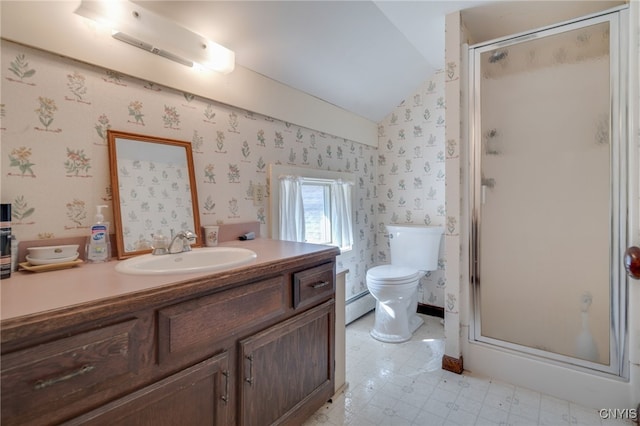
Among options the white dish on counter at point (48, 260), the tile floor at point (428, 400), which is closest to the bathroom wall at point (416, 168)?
the tile floor at point (428, 400)

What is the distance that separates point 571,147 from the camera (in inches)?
67.1

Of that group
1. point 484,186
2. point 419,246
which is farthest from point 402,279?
point 484,186

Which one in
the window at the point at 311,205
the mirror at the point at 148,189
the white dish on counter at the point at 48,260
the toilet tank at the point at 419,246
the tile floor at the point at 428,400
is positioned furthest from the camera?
the toilet tank at the point at 419,246

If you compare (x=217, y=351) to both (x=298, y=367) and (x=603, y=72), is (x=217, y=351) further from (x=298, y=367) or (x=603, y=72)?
(x=603, y=72)

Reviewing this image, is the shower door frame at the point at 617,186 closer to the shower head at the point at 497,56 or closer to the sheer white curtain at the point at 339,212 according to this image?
the shower head at the point at 497,56

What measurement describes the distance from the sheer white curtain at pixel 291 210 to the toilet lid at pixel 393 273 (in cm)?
64

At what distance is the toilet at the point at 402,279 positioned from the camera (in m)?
2.34

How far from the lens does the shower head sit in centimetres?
187

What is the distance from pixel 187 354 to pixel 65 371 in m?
0.31

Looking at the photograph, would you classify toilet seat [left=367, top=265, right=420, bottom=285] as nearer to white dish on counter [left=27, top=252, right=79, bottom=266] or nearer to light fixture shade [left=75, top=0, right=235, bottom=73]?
light fixture shade [left=75, top=0, right=235, bottom=73]

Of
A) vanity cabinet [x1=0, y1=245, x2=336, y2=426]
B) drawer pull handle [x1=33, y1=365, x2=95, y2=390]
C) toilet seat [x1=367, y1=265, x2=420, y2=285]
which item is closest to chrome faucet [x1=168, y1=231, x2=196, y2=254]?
vanity cabinet [x1=0, y1=245, x2=336, y2=426]

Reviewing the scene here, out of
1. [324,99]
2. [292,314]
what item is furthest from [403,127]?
[292,314]

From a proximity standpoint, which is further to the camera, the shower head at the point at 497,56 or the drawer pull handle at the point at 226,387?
the shower head at the point at 497,56

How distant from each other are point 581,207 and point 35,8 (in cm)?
258
